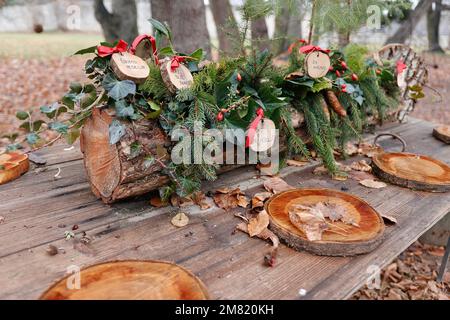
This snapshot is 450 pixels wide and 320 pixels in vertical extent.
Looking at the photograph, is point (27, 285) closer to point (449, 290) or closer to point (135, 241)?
point (135, 241)

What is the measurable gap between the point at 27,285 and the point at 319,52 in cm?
155

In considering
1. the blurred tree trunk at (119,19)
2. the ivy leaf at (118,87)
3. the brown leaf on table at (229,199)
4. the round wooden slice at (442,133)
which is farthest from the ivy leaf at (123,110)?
the blurred tree trunk at (119,19)

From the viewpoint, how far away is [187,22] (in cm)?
316

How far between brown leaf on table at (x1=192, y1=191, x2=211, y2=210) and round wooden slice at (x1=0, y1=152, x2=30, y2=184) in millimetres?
846

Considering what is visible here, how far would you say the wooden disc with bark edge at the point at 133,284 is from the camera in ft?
2.87

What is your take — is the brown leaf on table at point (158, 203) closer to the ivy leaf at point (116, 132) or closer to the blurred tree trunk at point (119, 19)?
the ivy leaf at point (116, 132)

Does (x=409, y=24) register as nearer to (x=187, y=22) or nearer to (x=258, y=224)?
(x=187, y=22)

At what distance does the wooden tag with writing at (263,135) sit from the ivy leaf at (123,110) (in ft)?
1.51

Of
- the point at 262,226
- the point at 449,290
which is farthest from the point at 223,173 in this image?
the point at 449,290

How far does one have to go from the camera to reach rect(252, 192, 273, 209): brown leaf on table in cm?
142

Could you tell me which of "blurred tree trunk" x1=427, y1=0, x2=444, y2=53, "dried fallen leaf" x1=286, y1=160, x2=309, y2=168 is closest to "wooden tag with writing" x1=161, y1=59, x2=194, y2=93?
"dried fallen leaf" x1=286, y1=160, x2=309, y2=168

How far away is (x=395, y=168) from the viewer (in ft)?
5.92
